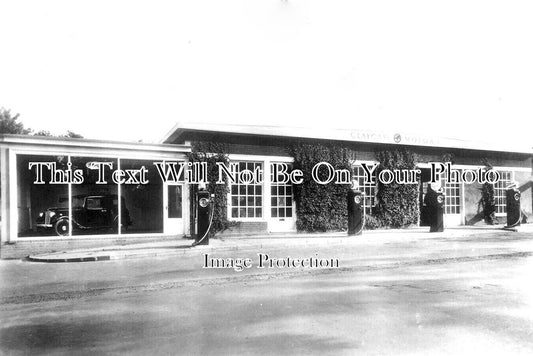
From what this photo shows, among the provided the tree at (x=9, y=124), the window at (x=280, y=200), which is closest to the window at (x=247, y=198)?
the window at (x=280, y=200)

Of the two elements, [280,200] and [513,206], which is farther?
[513,206]

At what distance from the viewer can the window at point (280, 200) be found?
1662 centimetres

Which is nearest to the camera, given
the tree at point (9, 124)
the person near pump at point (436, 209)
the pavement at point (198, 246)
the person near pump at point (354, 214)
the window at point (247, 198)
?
the pavement at point (198, 246)

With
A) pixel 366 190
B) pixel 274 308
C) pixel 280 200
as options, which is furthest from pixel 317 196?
pixel 274 308

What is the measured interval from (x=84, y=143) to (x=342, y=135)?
9.24 meters

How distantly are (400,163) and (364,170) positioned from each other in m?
1.69

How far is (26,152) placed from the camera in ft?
42.5

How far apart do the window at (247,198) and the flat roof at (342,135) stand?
124 cm

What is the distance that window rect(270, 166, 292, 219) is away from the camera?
1662 cm

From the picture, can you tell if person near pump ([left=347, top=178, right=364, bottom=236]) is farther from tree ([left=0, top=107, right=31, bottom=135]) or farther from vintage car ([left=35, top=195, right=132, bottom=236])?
tree ([left=0, top=107, right=31, bottom=135])

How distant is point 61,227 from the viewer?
1541 centimetres

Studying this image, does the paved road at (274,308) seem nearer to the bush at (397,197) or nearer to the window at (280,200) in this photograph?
the window at (280,200)

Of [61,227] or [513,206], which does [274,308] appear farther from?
[513,206]

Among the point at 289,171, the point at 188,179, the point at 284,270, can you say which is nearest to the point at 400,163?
the point at 289,171
